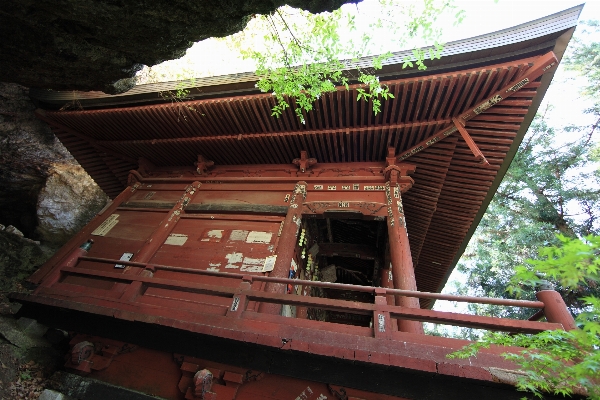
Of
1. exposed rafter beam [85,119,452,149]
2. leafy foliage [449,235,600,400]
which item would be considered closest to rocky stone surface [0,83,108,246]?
exposed rafter beam [85,119,452,149]

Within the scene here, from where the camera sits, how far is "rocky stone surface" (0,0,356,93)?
3777 mm

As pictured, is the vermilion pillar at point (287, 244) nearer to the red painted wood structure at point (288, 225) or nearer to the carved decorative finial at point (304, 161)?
the red painted wood structure at point (288, 225)

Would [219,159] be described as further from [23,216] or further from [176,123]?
[23,216]

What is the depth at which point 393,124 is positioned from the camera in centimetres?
655

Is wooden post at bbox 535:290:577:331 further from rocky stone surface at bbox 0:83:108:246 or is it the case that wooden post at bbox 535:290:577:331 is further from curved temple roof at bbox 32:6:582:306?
rocky stone surface at bbox 0:83:108:246

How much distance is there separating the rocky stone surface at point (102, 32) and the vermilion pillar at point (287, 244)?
368 centimetres

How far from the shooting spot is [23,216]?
40.6ft

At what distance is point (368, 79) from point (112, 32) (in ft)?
12.9

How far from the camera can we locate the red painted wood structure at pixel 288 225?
396cm

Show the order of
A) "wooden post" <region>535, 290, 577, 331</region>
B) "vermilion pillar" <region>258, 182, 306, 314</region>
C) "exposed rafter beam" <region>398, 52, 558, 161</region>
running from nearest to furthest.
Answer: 1. "wooden post" <region>535, 290, 577, 331</region>
2. "exposed rafter beam" <region>398, 52, 558, 161</region>
3. "vermilion pillar" <region>258, 182, 306, 314</region>

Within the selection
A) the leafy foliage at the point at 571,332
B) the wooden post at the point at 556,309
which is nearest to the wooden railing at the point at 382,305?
the wooden post at the point at 556,309

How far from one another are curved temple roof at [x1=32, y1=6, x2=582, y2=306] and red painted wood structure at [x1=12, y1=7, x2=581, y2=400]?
4 centimetres

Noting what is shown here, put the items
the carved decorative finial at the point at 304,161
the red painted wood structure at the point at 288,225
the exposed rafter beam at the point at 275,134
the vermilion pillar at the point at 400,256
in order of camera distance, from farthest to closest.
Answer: the carved decorative finial at the point at 304,161, the exposed rafter beam at the point at 275,134, the vermilion pillar at the point at 400,256, the red painted wood structure at the point at 288,225

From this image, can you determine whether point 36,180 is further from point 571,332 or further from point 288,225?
point 571,332
